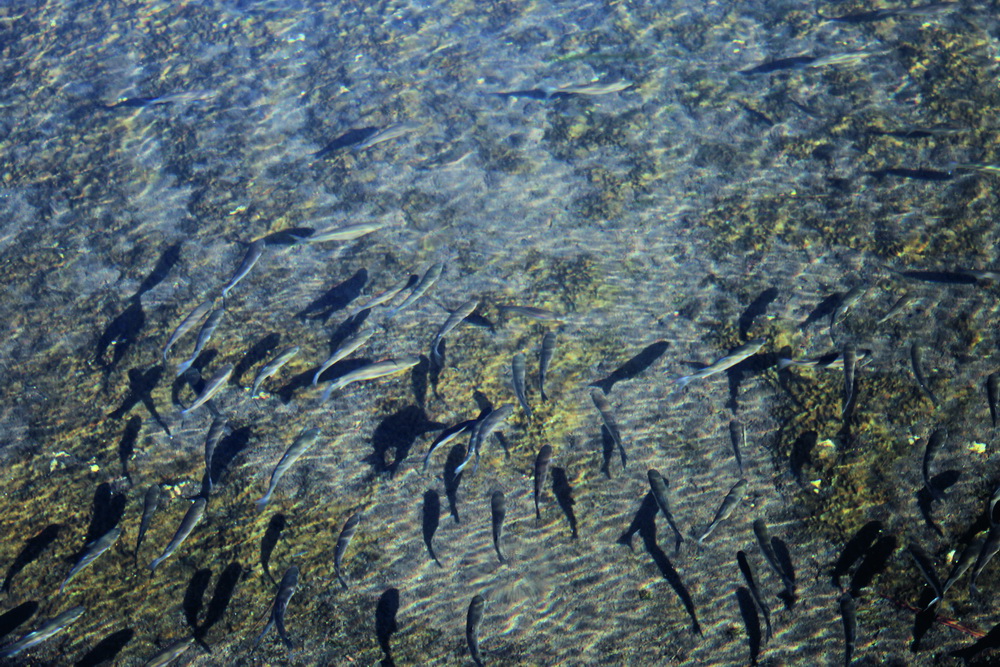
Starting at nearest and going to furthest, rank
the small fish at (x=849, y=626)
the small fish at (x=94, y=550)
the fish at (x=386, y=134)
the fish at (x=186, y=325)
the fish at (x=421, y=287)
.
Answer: the small fish at (x=849, y=626) → the small fish at (x=94, y=550) → the fish at (x=186, y=325) → the fish at (x=421, y=287) → the fish at (x=386, y=134)

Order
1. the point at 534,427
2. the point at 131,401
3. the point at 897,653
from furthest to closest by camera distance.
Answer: the point at 131,401 < the point at 534,427 < the point at 897,653

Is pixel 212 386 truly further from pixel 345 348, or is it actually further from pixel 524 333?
pixel 524 333

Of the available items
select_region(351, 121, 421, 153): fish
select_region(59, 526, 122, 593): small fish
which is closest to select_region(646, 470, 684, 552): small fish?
select_region(59, 526, 122, 593): small fish

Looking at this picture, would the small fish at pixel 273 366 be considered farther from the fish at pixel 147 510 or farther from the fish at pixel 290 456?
the fish at pixel 147 510

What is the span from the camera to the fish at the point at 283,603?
388 centimetres

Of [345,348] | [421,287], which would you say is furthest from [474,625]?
[421,287]

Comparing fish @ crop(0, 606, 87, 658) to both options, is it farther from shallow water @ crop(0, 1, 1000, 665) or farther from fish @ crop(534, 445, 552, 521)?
fish @ crop(534, 445, 552, 521)

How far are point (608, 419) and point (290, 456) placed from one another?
2.79 meters

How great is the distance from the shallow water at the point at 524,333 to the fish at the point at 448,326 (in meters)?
0.24

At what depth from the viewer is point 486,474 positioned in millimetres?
4723

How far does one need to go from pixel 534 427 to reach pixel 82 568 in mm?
3903

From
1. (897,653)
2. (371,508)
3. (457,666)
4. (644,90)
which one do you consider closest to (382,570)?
(371,508)

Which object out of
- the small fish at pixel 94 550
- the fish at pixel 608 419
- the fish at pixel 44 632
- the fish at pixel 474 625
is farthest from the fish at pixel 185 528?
the fish at pixel 608 419

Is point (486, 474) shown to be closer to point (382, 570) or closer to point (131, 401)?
point (382, 570)
